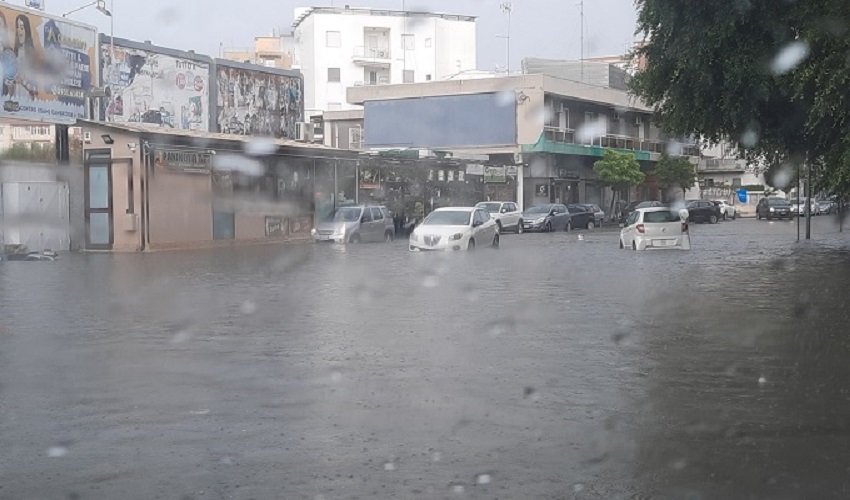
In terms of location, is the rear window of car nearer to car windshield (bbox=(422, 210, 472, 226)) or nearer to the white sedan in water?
the white sedan in water

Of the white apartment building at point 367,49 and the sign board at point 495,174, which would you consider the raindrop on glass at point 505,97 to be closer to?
the sign board at point 495,174

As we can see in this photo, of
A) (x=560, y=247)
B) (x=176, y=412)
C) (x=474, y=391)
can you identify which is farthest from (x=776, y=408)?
(x=560, y=247)

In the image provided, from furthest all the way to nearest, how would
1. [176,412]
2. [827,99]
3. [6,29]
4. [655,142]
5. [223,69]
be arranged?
[655,142]
[223,69]
[6,29]
[827,99]
[176,412]

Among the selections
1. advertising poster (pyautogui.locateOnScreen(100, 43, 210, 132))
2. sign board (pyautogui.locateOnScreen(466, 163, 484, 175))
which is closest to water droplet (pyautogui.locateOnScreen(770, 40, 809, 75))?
advertising poster (pyautogui.locateOnScreen(100, 43, 210, 132))

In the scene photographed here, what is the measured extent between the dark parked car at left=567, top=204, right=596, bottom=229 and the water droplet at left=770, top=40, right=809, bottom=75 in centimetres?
3595

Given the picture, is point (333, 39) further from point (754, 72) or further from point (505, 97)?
point (754, 72)

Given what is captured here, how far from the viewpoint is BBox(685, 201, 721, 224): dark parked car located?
65.1 metres

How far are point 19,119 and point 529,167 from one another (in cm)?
3365

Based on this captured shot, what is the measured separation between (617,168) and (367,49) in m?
28.2

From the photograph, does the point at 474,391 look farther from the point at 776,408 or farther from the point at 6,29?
the point at 6,29

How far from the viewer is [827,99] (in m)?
18.2

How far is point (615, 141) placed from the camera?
68.9 metres

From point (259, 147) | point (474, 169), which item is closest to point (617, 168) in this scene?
point (474, 169)

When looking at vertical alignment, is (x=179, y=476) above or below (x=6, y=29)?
below
